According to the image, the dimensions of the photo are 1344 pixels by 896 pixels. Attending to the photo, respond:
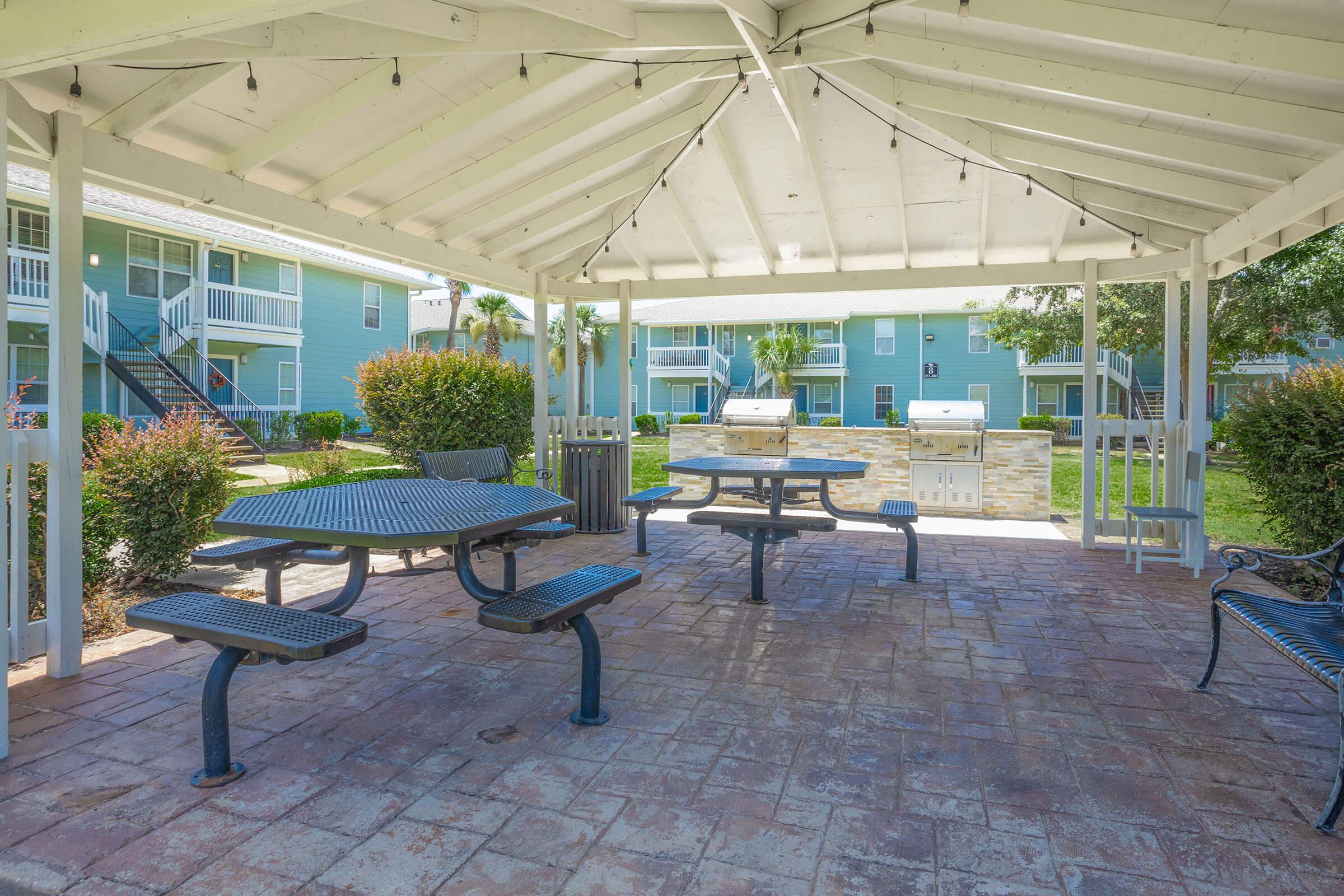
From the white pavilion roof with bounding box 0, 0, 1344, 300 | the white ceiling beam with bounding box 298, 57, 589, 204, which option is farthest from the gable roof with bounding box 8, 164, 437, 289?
the white ceiling beam with bounding box 298, 57, 589, 204

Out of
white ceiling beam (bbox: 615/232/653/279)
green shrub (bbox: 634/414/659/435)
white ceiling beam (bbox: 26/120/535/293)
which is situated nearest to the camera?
white ceiling beam (bbox: 26/120/535/293)

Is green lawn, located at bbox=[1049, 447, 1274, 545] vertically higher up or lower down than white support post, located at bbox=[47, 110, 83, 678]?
lower down

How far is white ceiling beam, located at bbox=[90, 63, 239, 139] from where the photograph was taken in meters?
3.67

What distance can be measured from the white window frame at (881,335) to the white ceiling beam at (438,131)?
836 inches

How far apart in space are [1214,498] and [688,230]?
30.7ft

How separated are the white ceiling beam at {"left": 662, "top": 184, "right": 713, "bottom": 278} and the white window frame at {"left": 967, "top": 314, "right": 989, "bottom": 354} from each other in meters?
17.8

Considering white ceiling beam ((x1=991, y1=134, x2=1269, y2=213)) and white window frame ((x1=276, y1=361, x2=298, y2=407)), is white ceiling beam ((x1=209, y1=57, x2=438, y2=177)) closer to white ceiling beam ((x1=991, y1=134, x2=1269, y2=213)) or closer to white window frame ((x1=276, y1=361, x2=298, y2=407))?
white ceiling beam ((x1=991, y1=134, x2=1269, y2=213))

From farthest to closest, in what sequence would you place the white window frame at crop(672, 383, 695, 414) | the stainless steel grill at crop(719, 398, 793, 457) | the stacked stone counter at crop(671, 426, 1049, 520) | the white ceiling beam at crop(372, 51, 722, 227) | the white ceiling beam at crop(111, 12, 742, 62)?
the white window frame at crop(672, 383, 695, 414), the stainless steel grill at crop(719, 398, 793, 457), the stacked stone counter at crop(671, 426, 1049, 520), the white ceiling beam at crop(372, 51, 722, 227), the white ceiling beam at crop(111, 12, 742, 62)

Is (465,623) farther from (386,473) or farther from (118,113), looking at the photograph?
(386,473)

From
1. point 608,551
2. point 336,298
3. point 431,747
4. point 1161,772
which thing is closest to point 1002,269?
point 608,551

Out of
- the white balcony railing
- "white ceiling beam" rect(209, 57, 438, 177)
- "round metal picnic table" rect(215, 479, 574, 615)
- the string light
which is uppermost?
the white balcony railing

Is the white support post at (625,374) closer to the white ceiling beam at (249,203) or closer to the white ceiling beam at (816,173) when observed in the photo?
the white ceiling beam at (249,203)

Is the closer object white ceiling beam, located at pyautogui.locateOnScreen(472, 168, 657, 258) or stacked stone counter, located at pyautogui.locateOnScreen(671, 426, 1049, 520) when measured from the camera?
white ceiling beam, located at pyautogui.locateOnScreen(472, 168, 657, 258)

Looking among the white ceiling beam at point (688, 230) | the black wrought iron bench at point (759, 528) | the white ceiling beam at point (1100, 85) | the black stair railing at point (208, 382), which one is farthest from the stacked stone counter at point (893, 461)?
the black stair railing at point (208, 382)
